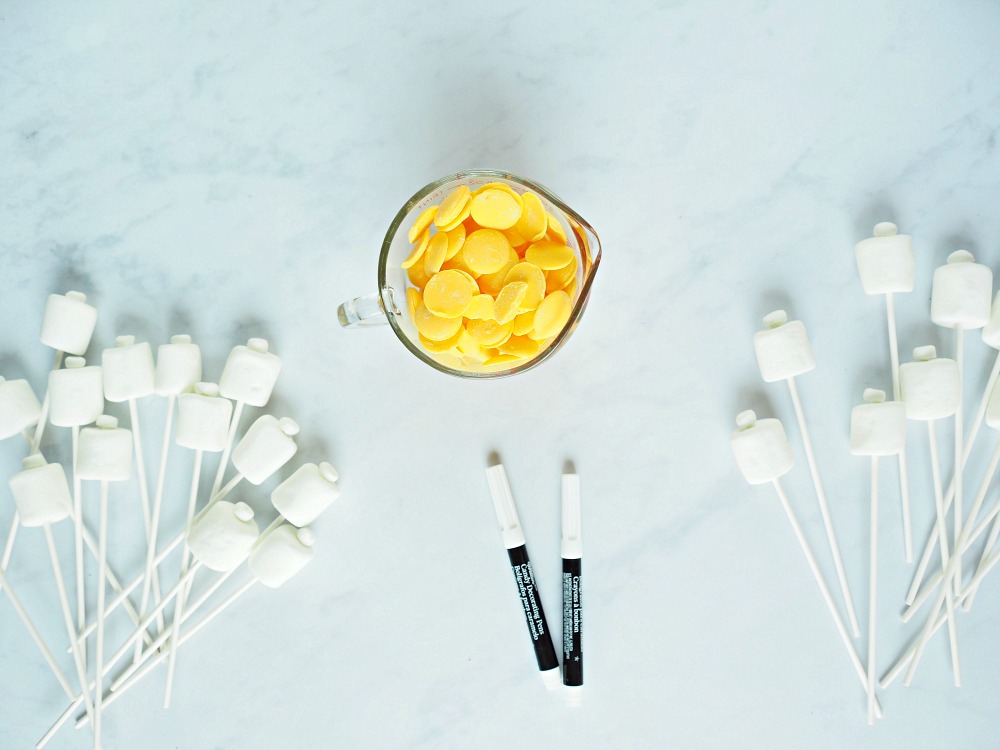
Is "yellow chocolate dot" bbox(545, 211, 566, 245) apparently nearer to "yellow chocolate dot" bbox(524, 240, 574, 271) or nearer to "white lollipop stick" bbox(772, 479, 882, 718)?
"yellow chocolate dot" bbox(524, 240, 574, 271)

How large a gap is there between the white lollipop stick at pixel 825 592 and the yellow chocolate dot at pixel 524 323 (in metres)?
0.36

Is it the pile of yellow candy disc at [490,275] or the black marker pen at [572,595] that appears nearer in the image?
the pile of yellow candy disc at [490,275]

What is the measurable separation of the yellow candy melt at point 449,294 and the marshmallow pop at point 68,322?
1.47ft

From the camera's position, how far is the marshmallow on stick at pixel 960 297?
34.0 inches

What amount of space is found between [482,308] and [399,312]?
109mm

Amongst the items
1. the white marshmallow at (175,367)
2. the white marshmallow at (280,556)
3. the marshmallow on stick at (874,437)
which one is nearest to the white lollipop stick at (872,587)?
the marshmallow on stick at (874,437)

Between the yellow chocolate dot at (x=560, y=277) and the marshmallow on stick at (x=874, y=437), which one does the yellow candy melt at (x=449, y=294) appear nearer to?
the yellow chocolate dot at (x=560, y=277)

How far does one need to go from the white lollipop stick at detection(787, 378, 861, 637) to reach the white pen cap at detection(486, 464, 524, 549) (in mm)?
363

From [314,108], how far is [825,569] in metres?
0.86

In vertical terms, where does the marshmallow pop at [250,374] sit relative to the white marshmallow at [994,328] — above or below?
above

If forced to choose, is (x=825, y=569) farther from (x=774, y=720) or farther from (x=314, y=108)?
(x=314, y=108)

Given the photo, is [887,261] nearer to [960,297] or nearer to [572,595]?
[960,297]

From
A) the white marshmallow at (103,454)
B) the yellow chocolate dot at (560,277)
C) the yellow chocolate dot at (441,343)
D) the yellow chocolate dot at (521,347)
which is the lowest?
the white marshmallow at (103,454)

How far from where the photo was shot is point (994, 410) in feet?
2.93
